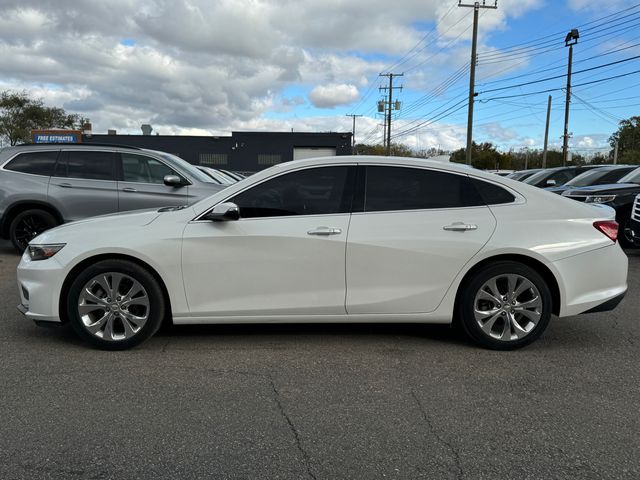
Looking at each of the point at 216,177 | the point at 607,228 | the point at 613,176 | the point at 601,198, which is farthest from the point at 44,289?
the point at 613,176

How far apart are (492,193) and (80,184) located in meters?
6.88

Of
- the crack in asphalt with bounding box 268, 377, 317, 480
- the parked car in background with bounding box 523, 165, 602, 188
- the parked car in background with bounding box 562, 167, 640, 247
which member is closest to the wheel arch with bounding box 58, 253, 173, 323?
the crack in asphalt with bounding box 268, 377, 317, 480

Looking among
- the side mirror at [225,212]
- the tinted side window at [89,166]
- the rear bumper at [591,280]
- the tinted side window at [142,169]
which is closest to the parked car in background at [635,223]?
the rear bumper at [591,280]

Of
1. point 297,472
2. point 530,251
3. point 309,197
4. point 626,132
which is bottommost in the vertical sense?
point 297,472

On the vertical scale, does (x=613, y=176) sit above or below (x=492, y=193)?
above

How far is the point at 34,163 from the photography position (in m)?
8.66

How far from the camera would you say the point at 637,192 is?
9.05 m

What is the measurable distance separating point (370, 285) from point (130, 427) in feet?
6.72

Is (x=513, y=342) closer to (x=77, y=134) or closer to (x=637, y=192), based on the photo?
(x=637, y=192)

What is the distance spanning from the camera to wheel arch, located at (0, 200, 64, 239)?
849 centimetres

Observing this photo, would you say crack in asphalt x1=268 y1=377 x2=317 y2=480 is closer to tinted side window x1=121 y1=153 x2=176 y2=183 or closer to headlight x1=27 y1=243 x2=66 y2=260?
headlight x1=27 y1=243 x2=66 y2=260

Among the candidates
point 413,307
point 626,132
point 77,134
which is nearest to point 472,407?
point 413,307

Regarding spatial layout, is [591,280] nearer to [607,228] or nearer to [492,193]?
[607,228]

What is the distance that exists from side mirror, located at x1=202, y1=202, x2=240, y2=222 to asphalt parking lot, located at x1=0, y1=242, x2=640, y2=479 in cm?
111
